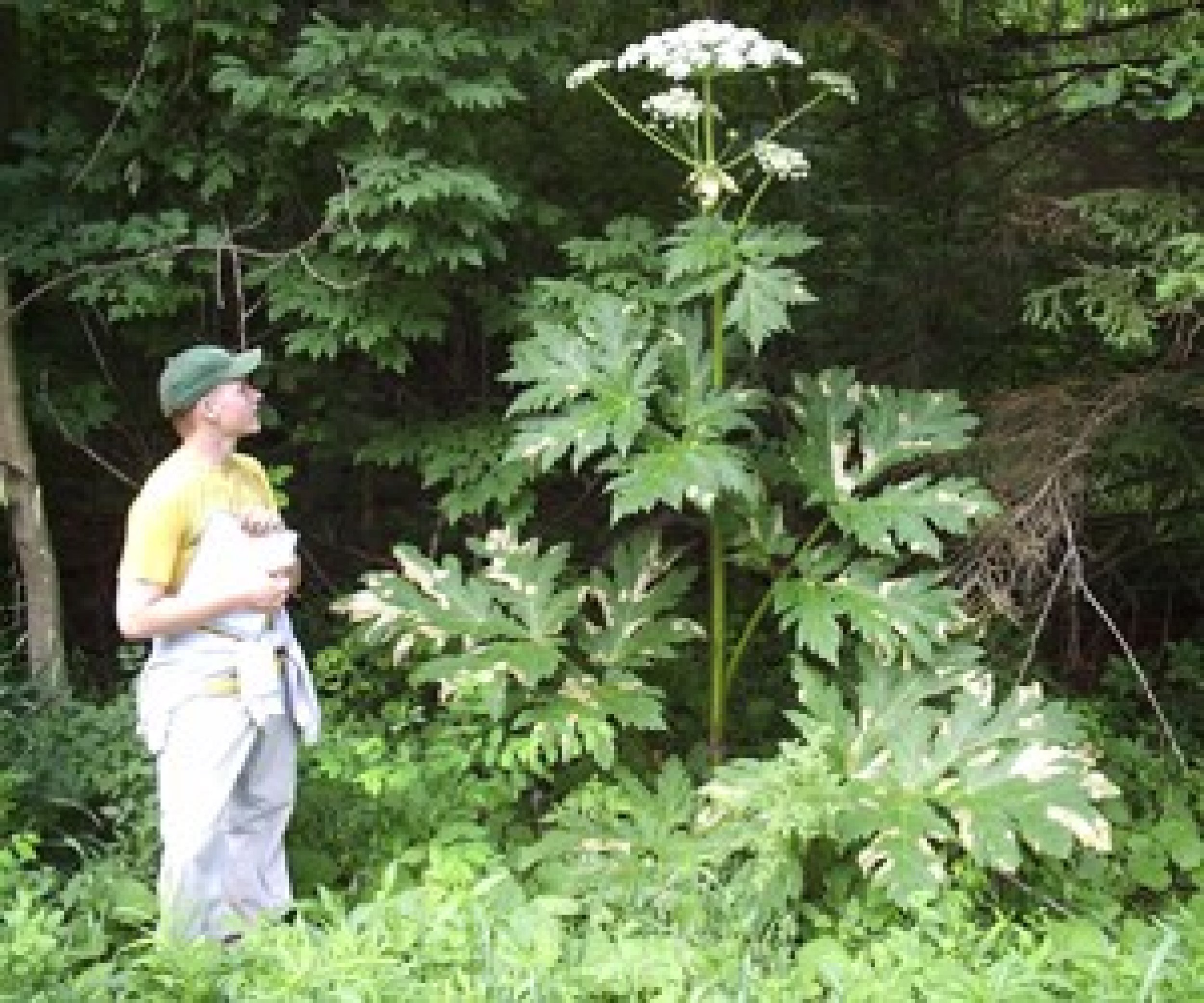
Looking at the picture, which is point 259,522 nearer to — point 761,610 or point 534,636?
point 534,636

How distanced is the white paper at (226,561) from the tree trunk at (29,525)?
1.37 meters

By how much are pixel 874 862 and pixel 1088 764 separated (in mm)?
762

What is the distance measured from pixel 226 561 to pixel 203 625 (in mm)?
181

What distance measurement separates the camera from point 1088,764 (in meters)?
4.26

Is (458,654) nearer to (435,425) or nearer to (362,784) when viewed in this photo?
(362,784)

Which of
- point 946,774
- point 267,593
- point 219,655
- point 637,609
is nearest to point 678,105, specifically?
point 637,609

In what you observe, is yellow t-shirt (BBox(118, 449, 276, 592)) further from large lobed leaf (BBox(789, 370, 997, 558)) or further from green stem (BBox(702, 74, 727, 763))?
large lobed leaf (BBox(789, 370, 997, 558))

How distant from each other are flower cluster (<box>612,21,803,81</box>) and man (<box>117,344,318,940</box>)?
1426 millimetres

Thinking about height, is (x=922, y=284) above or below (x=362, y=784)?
above

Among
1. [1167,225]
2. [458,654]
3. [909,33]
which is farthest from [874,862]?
[909,33]

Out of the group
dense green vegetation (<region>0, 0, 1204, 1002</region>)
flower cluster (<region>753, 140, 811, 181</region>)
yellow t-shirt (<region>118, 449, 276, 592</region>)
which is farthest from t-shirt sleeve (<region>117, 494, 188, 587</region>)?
flower cluster (<region>753, 140, 811, 181</region>)

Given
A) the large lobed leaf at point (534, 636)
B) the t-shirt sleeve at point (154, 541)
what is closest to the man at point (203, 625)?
the t-shirt sleeve at point (154, 541)

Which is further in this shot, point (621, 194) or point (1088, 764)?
point (621, 194)

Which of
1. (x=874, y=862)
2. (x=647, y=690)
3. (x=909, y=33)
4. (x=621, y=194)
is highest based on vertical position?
(x=909, y=33)
